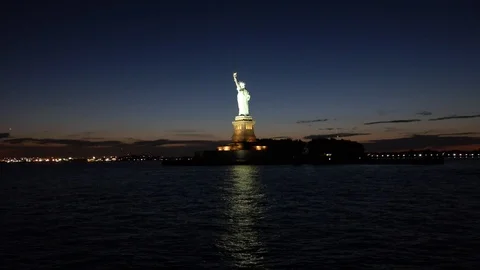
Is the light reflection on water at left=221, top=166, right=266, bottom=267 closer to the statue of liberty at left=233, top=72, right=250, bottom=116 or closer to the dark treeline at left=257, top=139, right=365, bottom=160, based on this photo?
the statue of liberty at left=233, top=72, right=250, bottom=116

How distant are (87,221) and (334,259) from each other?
11.7 m

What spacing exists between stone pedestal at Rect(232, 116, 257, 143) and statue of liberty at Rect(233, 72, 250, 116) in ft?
3.49

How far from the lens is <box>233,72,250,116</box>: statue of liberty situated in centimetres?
8650

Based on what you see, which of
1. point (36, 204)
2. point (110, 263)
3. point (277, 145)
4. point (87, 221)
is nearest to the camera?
point (110, 263)

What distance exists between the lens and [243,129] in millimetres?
91500

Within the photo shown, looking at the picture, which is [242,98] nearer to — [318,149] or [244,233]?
[318,149]

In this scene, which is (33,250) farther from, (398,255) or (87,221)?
(398,255)

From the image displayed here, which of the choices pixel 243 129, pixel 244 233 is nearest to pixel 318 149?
pixel 243 129

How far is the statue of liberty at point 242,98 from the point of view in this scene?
86500 millimetres

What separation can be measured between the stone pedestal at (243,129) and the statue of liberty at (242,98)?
1062 mm

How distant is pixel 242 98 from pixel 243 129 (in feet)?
21.5

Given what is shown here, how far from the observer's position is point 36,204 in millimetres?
28766

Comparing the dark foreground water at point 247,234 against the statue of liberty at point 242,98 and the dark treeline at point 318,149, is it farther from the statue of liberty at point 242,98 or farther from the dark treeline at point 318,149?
the dark treeline at point 318,149

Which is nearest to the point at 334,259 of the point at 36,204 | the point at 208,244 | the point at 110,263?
the point at 208,244
